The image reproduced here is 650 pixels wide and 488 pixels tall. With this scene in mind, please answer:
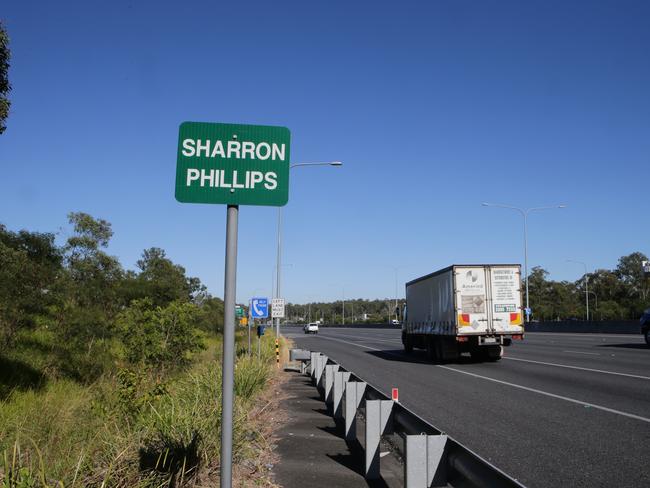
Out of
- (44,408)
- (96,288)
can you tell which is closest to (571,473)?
(44,408)

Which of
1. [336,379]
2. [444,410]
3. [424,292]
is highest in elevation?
[424,292]

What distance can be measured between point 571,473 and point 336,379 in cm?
365

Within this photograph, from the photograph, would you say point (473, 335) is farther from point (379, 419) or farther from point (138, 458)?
point (138, 458)

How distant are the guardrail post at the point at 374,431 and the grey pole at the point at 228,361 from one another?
2396mm

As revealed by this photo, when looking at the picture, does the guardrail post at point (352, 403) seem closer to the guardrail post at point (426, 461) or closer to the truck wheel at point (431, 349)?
the guardrail post at point (426, 461)

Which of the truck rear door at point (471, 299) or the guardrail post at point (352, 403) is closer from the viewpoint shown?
the guardrail post at point (352, 403)

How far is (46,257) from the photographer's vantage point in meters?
20.8

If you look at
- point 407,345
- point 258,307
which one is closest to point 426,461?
point 258,307

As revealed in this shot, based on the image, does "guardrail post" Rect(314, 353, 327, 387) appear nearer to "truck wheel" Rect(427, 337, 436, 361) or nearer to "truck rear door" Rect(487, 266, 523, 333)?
"truck rear door" Rect(487, 266, 523, 333)

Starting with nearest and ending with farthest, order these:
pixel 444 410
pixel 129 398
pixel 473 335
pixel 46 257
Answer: pixel 129 398, pixel 444 410, pixel 473 335, pixel 46 257

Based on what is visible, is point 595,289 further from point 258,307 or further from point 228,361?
point 228,361

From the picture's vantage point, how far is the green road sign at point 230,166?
3.66 metres

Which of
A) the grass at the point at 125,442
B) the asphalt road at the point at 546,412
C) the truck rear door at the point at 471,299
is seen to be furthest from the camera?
the truck rear door at the point at 471,299

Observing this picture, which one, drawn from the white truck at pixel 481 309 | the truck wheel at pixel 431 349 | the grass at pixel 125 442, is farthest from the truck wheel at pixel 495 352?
the grass at pixel 125 442
